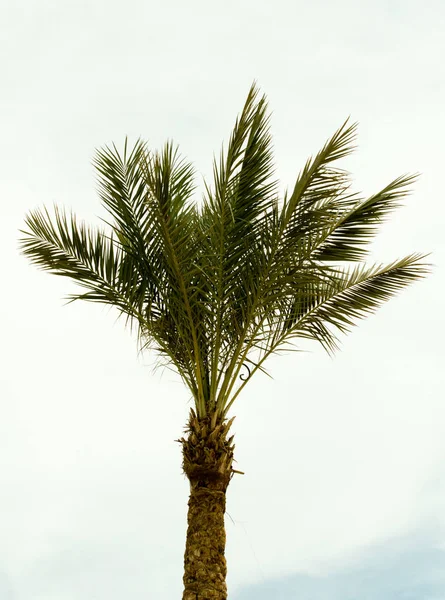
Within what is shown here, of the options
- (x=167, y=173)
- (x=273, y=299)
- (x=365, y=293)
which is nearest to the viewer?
(x=167, y=173)

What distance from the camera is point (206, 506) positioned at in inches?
364

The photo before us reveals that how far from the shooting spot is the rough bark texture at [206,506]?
896 cm

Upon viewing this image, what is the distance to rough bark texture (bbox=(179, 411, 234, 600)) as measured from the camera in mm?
8961

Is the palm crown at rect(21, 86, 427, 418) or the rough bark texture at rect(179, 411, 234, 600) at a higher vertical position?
the palm crown at rect(21, 86, 427, 418)

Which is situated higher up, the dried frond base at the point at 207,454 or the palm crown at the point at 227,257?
the palm crown at the point at 227,257

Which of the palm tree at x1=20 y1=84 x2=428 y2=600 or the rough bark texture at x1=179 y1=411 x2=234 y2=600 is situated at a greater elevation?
the palm tree at x1=20 y1=84 x2=428 y2=600

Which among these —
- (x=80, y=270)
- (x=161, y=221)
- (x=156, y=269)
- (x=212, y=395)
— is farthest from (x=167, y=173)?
(x=212, y=395)

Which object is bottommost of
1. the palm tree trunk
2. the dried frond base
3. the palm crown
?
the palm tree trunk

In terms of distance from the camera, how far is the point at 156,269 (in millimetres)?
9984

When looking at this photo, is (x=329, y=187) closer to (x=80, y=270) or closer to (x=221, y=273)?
(x=221, y=273)

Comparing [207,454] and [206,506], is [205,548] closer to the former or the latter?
[206,506]

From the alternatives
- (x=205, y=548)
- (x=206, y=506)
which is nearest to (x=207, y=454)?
(x=206, y=506)

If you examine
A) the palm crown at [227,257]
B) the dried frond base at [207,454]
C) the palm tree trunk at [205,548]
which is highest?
Answer: the palm crown at [227,257]

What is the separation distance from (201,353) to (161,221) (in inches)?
70.3
